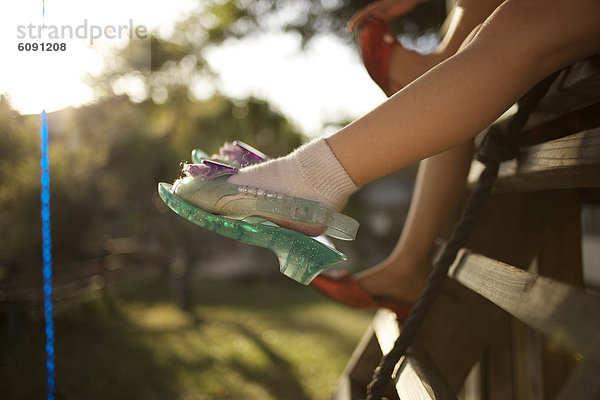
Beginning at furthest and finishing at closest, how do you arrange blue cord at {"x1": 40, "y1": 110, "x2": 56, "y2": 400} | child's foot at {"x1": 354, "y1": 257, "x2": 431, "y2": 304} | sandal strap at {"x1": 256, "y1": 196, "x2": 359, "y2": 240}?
1. blue cord at {"x1": 40, "y1": 110, "x2": 56, "y2": 400}
2. child's foot at {"x1": 354, "y1": 257, "x2": 431, "y2": 304}
3. sandal strap at {"x1": 256, "y1": 196, "x2": 359, "y2": 240}

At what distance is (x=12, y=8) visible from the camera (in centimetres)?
167

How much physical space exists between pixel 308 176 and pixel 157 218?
725 centimetres

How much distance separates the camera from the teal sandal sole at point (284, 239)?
2.75 feet

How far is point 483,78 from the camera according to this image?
68 centimetres

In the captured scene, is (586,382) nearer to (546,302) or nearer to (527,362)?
(546,302)

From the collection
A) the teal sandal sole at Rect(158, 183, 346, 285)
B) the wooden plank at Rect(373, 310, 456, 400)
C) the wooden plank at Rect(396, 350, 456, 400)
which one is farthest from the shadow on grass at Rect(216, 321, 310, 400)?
the teal sandal sole at Rect(158, 183, 346, 285)

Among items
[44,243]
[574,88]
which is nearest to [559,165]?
[574,88]

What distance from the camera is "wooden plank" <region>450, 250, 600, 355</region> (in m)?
0.49

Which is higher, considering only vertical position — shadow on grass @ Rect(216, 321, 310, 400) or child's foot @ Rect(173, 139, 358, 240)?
child's foot @ Rect(173, 139, 358, 240)

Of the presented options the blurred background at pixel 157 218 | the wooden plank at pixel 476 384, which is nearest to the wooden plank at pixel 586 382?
the wooden plank at pixel 476 384

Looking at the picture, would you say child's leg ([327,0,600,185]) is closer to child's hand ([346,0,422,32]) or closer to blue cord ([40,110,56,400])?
child's hand ([346,0,422,32])

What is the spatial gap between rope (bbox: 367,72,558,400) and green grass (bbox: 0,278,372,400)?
4.50 feet

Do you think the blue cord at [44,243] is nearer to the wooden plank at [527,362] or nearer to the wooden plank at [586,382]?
the wooden plank at [527,362]

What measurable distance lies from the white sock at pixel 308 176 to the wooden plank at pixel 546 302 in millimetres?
264
